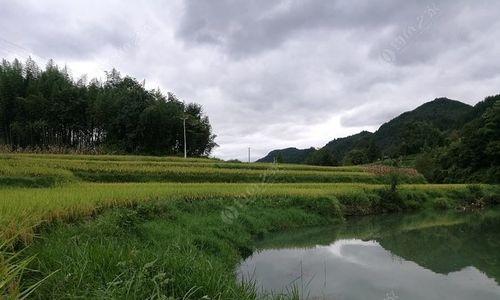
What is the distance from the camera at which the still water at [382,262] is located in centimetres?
779

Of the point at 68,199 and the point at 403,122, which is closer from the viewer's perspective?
the point at 68,199

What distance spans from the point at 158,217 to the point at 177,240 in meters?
2.81

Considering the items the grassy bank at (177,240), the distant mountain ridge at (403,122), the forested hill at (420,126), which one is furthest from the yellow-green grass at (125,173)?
the distant mountain ridge at (403,122)

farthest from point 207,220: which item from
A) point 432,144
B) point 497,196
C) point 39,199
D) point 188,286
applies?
point 432,144

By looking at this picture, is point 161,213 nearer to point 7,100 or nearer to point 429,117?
point 7,100

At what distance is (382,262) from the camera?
10.6 metres

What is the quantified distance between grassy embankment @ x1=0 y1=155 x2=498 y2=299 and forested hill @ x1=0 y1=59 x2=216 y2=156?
1647 cm

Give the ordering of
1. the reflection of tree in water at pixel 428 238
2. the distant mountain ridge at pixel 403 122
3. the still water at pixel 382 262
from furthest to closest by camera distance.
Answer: the distant mountain ridge at pixel 403 122 < the reflection of tree in water at pixel 428 238 < the still water at pixel 382 262

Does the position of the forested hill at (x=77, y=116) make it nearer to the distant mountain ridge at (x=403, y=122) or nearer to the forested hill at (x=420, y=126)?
the forested hill at (x=420, y=126)

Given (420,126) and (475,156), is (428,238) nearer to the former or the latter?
(475,156)

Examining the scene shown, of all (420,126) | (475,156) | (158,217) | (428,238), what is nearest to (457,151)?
(475,156)

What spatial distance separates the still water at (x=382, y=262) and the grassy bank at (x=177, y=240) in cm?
74

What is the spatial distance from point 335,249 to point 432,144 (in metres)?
64.4

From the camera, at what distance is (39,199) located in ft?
29.1
